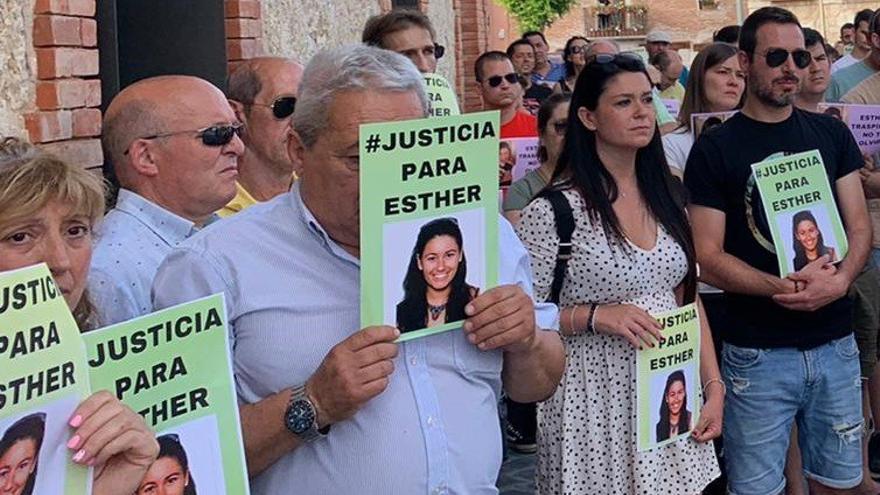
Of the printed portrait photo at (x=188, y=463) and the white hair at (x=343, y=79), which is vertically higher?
the white hair at (x=343, y=79)

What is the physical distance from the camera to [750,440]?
4.14m

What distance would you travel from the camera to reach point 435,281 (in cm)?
233

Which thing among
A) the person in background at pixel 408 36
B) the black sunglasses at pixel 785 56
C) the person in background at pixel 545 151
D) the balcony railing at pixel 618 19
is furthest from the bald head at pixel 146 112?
the balcony railing at pixel 618 19

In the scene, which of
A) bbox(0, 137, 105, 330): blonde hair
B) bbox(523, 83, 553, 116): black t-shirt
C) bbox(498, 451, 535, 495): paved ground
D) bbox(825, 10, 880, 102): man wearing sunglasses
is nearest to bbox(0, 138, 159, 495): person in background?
bbox(0, 137, 105, 330): blonde hair

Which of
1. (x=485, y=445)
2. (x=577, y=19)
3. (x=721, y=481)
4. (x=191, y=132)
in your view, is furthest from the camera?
(x=577, y=19)

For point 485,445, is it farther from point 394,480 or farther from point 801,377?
point 801,377

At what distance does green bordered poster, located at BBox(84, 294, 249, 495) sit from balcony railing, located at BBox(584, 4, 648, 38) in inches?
2039

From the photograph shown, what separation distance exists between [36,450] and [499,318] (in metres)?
0.94

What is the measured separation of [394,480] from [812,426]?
7.67ft

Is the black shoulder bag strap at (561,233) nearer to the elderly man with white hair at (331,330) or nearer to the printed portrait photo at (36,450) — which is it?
the elderly man with white hair at (331,330)

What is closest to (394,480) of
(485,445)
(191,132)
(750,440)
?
(485,445)

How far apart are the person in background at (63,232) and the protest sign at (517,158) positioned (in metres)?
4.14

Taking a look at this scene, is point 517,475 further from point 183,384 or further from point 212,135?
point 183,384

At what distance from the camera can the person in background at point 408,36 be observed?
545 centimetres
